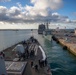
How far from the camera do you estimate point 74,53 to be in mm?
54906

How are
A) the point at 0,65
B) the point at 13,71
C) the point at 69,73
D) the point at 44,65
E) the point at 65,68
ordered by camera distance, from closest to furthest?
the point at 0,65 < the point at 13,71 < the point at 44,65 < the point at 69,73 < the point at 65,68

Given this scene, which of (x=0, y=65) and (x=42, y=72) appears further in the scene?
(x=42, y=72)

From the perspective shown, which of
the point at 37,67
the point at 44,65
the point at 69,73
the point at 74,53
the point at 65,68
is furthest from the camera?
the point at 74,53

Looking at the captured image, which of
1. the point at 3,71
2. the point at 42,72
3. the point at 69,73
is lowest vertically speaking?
the point at 69,73

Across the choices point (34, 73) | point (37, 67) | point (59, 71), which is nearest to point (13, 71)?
point (34, 73)

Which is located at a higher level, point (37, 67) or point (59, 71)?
point (37, 67)

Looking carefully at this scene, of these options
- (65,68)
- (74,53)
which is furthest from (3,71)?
(74,53)

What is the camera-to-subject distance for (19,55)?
3550cm

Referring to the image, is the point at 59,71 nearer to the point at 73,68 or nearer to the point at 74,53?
the point at 73,68

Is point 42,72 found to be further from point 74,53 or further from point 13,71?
point 74,53

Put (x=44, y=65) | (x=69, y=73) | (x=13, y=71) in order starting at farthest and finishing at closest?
(x=69, y=73)
(x=44, y=65)
(x=13, y=71)

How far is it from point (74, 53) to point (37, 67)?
30500 millimetres

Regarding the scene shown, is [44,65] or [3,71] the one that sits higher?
[3,71]

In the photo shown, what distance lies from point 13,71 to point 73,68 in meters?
19.2
